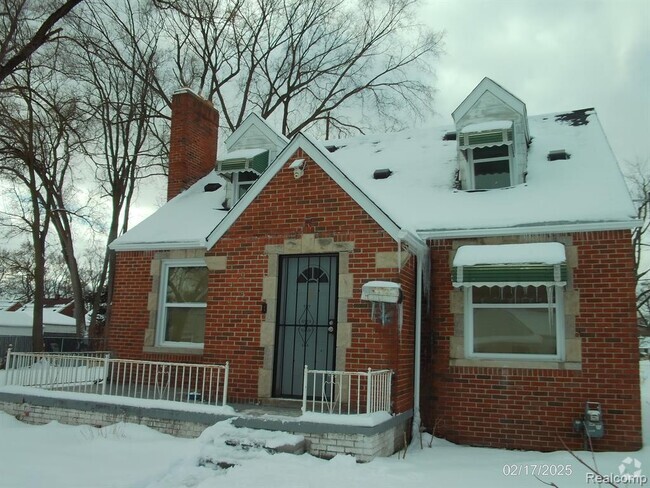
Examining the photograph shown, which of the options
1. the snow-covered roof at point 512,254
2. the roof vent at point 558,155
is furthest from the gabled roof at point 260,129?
the roof vent at point 558,155

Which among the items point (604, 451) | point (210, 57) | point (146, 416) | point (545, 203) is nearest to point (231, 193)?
point (146, 416)

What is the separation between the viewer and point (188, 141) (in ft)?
42.8

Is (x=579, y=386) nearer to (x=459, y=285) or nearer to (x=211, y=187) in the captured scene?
(x=459, y=285)

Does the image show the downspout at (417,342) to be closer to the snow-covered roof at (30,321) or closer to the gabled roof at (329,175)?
the gabled roof at (329,175)

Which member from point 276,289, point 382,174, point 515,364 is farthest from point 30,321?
point 515,364

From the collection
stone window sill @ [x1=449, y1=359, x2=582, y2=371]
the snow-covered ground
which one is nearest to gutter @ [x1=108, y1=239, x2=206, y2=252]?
the snow-covered ground

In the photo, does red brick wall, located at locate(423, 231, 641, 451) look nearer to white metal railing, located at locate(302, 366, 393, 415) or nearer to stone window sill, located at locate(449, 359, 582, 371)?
stone window sill, located at locate(449, 359, 582, 371)

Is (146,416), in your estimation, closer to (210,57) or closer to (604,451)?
(604,451)

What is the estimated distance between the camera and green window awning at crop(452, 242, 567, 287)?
24.1ft

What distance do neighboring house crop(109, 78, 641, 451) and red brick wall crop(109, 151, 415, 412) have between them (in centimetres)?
2

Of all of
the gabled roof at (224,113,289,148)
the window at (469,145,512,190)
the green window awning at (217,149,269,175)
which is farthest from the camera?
the gabled roof at (224,113,289,148)

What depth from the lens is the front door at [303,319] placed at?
8164 millimetres

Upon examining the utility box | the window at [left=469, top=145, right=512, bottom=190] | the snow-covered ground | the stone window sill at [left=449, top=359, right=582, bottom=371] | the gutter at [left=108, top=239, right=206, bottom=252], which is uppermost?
the window at [left=469, top=145, right=512, bottom=190]

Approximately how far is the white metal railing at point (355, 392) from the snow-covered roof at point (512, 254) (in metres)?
2.04
